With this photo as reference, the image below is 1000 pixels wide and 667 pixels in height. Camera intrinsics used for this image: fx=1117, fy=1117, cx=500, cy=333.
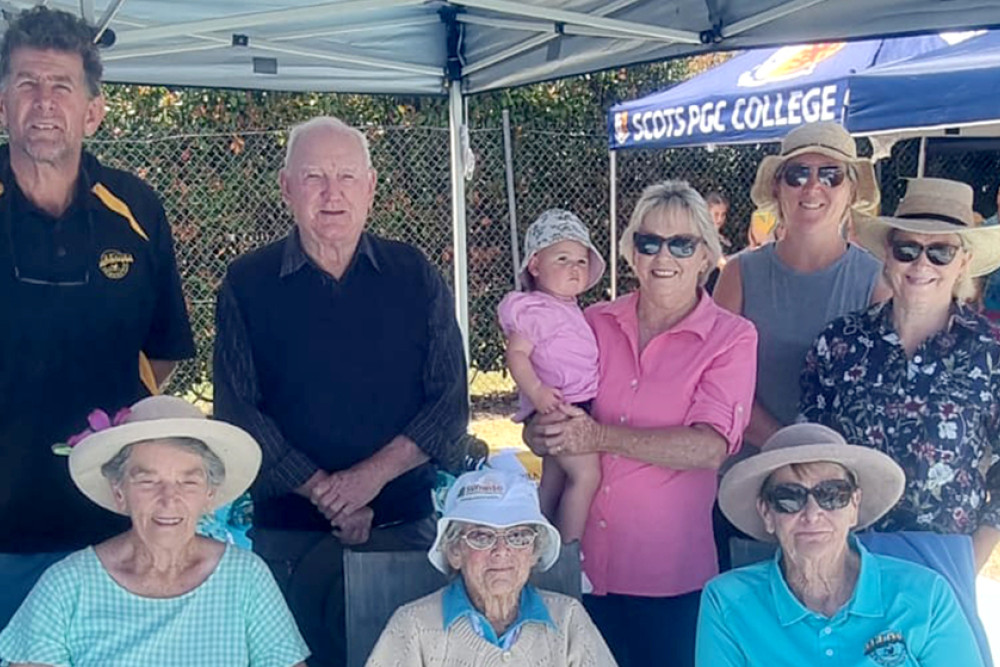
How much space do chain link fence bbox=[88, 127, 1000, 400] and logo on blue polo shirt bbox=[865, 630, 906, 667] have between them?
4614mm

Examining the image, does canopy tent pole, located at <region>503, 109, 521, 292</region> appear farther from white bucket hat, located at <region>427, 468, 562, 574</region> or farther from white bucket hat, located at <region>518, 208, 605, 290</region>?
white bucket hat, located at <region>427, 468, 562, 574</region>

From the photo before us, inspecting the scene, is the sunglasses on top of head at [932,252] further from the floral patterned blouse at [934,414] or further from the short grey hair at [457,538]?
the short grey hair at [457,538]

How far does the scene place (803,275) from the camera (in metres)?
2.98

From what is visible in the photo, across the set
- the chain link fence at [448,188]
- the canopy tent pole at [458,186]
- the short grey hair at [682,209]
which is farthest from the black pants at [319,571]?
the chain link fence at [448,188]

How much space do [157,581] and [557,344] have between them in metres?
1.11

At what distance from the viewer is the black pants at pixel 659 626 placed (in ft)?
8.59

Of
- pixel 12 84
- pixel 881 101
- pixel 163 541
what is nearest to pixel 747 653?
pixel 163 541

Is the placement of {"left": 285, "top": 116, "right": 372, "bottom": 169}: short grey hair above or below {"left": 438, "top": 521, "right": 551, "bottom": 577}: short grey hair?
above

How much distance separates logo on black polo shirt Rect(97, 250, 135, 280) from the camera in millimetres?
2549

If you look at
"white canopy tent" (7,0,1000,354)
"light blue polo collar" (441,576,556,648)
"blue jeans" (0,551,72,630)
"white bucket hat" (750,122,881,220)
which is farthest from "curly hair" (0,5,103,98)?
"white bucket hat" (750,122,881,220)

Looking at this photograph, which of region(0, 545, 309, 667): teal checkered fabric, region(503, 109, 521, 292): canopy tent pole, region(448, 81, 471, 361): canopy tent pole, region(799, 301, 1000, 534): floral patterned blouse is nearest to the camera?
region(0, 545, 309, 667): teal checkered fabric

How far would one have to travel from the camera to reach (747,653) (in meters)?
2.32

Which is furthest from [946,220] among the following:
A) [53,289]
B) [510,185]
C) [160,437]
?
[510,185]

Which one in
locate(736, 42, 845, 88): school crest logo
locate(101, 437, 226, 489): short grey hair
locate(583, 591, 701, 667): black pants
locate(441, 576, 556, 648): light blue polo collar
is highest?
locate(736, 42, 845, 88): school crest logo
